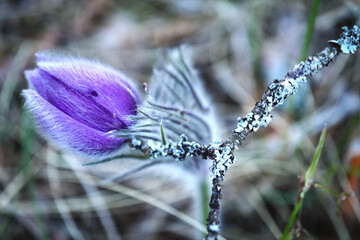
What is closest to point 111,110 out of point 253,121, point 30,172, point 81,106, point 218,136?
point 81,106

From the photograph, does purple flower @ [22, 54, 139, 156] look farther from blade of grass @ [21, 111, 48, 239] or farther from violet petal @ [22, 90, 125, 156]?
blade of grass @ [21, 111, 48, 239]

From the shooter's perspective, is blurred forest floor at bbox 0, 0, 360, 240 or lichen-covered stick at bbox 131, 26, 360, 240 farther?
blurred forest floor at bbox 0, 0, 360, 240

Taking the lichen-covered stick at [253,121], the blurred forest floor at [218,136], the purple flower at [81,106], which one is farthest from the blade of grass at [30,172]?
the lichen-covered stick at [253,121]

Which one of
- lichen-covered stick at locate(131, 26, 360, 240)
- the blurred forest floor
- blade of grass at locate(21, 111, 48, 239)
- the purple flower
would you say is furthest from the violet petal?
blade of grass at locate(21, 111, 48, 239)

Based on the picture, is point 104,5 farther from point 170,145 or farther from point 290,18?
point 170,145

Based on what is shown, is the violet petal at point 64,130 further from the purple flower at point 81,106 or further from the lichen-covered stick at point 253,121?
the lichen-covered stick at point 253,121

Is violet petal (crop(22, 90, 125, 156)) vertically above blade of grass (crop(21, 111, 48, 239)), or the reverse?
blade of grass (crop(21, 111, 48, 239))

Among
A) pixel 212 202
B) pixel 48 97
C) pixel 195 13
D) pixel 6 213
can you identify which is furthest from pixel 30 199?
pixel 195 13
